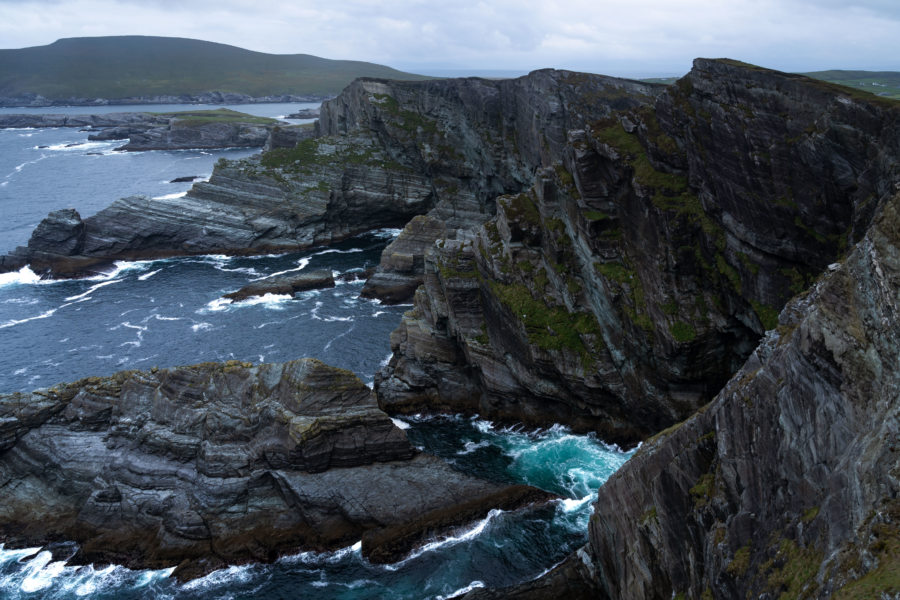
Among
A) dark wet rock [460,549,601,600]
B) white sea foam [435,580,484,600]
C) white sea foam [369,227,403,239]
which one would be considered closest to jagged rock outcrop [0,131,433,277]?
white sea foam [369,227,403,239]

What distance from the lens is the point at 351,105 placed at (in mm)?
135500

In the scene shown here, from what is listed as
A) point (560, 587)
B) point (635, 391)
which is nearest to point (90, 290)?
point (635, 391)

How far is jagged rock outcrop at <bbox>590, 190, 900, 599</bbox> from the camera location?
590 inches

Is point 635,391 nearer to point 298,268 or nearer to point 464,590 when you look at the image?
point 464,590

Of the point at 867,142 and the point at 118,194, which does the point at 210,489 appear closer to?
the point at 867,142

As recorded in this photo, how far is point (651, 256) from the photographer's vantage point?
47.3 metres

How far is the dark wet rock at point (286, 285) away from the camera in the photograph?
86.8m

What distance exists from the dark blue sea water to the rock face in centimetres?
161

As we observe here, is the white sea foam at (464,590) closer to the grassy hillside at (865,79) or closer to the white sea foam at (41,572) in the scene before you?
the white sea foam at (41,572)

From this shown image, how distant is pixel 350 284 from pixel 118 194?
242 feet

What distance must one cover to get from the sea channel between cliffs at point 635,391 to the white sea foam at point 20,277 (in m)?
57.4

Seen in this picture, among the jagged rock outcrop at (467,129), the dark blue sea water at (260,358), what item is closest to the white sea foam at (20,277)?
the dark blue sea water at (260,358)

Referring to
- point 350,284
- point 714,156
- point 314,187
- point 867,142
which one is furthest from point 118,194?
point 867,142

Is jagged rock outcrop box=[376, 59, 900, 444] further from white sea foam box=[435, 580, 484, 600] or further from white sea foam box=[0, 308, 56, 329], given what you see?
white sea foam box=[0, 308, 56, 329]
